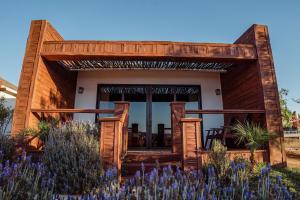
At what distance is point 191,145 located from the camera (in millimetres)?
3582

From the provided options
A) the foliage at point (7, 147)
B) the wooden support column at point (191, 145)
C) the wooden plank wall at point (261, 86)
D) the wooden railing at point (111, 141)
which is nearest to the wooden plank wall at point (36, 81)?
the foliage at point (7, 147)

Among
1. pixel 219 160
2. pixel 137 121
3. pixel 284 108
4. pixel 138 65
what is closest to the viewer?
pixel 219 160

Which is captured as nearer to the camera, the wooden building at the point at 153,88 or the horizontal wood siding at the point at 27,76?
the wooden building at the point at 153,88

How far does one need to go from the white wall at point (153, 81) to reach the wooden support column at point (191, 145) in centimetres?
437

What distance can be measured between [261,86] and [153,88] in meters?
3.78

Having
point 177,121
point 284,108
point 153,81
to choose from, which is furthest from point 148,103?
point 284,108

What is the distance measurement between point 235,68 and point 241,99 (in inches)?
48.0

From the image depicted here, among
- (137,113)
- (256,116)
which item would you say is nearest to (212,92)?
(256,116)

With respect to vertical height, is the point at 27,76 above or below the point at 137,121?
above

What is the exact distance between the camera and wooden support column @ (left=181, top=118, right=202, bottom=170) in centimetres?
349

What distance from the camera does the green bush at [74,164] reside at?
283 centimetres

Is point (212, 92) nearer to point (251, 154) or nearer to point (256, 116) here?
point (256, 116)

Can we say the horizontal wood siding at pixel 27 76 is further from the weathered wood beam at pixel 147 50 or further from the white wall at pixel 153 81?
the white wall at pixel 153 81

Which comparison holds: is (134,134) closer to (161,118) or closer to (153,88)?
(161,118)
